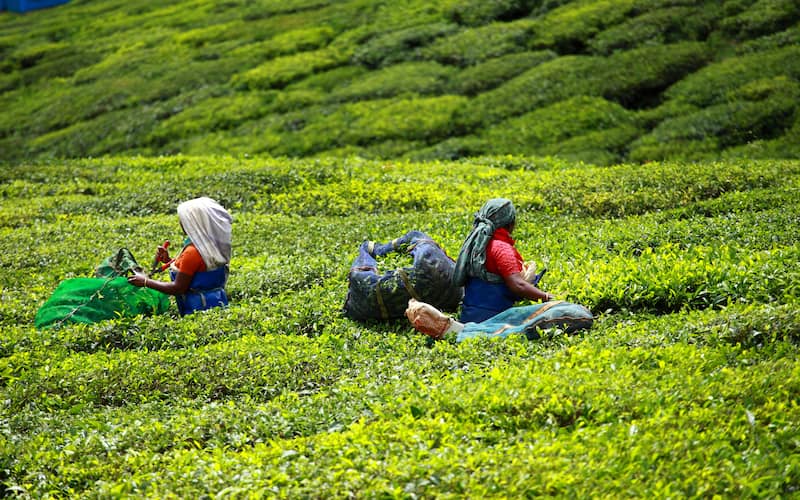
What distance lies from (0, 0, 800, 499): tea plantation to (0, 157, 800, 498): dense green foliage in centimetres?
3

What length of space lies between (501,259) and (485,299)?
0.53 meters

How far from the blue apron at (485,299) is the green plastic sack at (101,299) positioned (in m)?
4.38

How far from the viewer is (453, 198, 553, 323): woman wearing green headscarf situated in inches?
348

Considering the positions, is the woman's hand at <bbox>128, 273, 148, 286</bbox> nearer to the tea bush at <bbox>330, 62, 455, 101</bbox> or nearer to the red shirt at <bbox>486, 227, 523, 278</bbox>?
the red shirt at <bbox>486, 227, 523, 278</bbox>

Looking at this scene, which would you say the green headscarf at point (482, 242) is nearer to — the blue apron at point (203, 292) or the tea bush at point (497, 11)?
the blue apron at point (203, 292)

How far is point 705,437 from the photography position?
20.1 ft

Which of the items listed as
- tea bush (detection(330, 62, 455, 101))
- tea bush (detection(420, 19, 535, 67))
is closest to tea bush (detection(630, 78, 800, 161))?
tea bush (detection(330, 62, 455, 101))

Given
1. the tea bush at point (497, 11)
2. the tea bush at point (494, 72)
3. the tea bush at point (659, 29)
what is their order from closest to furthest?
the tea bush at point (659, 29) < the tea bush at point (494, 72) < the tea bush at point (497, 11)

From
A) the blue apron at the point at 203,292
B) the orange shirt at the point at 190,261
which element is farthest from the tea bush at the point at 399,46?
the orange shirt at the point at 190,261

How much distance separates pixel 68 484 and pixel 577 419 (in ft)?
13.5

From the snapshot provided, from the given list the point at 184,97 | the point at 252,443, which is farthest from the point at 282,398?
the point at 184,97

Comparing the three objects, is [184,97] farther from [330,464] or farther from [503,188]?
[330,464]

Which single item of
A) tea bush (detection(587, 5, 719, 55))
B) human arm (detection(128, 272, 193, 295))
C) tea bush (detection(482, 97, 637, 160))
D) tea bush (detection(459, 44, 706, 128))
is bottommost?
tea bush (detection(482, 97, 637, 160))

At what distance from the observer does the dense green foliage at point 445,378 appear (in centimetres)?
604
